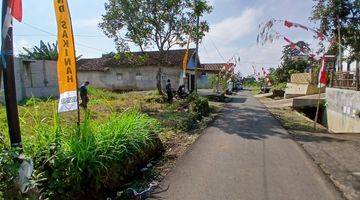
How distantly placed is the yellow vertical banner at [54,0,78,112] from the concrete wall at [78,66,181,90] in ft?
95.8

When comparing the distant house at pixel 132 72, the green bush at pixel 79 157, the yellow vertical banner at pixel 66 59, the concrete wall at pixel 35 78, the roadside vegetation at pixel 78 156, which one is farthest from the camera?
the distant house at pixel 132 72

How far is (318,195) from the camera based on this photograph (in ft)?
20.7

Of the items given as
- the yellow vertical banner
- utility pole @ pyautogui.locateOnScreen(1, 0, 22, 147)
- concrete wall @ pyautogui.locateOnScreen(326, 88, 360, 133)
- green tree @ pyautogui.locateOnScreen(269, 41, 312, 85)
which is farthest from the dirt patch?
green tree @ pyautogui.locateOnScreen(269, 41, 312, 85)

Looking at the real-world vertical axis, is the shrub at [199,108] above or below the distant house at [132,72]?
below

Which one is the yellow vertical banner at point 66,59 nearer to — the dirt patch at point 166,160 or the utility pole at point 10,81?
the dirt patch at point 166,160

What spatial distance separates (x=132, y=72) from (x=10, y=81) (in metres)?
35.2

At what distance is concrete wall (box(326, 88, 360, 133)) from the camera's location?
1559cm

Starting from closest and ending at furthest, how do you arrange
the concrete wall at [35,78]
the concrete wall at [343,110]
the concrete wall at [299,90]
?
the concrete wall at [343,110] < the concrete wall at [35,78] < the concrete wall at [299,90]

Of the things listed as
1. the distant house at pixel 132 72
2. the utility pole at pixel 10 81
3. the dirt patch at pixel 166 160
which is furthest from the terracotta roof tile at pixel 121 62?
the utility pole at pixel 10 81

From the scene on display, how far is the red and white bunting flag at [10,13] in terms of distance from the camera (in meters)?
4.25

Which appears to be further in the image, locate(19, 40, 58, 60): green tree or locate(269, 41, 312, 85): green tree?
locate(269, 41, 312, 85): green tree

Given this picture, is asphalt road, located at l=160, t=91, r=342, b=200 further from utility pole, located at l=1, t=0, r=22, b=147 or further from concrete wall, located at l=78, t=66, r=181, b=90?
concrete wall, located at l=78, t=66, r=181, b=90

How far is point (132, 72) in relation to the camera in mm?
39312

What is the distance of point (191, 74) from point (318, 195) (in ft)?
118
